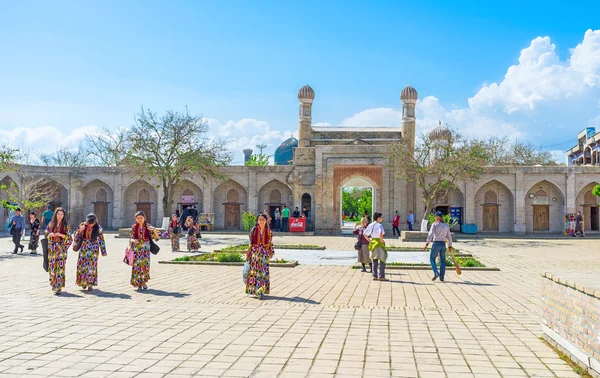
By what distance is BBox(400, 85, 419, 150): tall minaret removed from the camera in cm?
3506

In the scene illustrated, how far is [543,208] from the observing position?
33.7 meters

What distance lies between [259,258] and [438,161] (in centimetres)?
2074

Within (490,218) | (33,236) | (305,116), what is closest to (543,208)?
(490,218)

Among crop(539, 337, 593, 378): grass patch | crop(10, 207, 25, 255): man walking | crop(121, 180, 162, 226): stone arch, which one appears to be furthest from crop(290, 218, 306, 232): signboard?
crop(539, 337, 593, 378): grass patch

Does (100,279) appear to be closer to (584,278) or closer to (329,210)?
(584,278)

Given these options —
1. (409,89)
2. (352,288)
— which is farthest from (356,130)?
(352,288)

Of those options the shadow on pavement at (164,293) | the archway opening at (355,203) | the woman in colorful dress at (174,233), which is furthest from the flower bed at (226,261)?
the archway opening at (355,203)

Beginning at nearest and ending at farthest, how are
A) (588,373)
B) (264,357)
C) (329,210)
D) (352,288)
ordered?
(588,373) < (264,357) < (352,288) < (329,210)

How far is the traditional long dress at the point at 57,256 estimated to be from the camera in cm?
907

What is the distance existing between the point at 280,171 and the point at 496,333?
2864 cm

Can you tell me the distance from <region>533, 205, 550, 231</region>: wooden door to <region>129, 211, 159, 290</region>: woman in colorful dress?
97.1ft

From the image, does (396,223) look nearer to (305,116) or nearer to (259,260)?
(305,116)

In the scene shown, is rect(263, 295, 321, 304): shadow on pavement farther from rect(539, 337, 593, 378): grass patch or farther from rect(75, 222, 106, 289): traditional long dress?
rect(539, 337, 593, 378): grass patch

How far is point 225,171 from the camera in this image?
34656 millimetres
